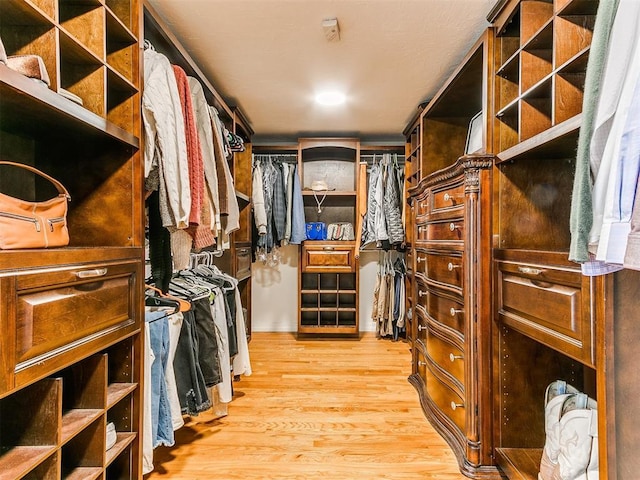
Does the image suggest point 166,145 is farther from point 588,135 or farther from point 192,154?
point 588,135

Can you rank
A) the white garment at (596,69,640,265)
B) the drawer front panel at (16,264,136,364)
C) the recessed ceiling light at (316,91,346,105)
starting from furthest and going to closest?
the recessed ceiling light at (316,91,346,105) < the drawer front panel at (16,264,136,364) < the white garment at (596,69,640,265)

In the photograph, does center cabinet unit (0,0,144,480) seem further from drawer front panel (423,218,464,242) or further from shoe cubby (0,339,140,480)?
drawer front panel (423,218,464,242)

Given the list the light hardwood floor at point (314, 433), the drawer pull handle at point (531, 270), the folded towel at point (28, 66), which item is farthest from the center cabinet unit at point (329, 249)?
the folded towel at point (28, 66)

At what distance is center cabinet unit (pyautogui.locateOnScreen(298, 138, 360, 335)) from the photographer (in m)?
3.64

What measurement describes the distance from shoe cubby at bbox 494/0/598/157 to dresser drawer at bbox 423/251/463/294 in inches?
22.3

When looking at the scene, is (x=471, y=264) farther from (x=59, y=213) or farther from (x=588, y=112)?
(x=59, y=213)

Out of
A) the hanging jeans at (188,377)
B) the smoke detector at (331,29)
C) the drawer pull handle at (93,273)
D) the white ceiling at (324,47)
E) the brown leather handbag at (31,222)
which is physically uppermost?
the white ceiling at (324,47)

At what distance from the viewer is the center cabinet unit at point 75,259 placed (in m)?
0.90

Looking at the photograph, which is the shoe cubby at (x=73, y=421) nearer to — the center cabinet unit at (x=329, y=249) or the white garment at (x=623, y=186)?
the white garment at (x=623, y=186)

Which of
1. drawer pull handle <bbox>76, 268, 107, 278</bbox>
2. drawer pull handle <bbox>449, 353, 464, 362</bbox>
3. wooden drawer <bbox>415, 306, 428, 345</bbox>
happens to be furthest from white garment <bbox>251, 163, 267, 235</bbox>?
drawer pull handle <bbox>76, 268, 107, 278</bbox>

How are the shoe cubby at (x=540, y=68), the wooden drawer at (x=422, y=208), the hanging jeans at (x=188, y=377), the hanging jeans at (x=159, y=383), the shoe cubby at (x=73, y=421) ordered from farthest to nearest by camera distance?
1. the wooden drawer at (x=422, y=208)
2. the hanging jeans at (x=188, y=377)
3. the hanging jeans at (x=159, y=383)
4. the shoe cubby at (x=540, y=68)
5. the shoe cubby at (x=73, y=421)

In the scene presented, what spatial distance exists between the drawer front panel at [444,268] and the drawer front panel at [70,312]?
1463 millimetres

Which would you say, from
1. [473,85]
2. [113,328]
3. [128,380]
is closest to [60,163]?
[113,328]

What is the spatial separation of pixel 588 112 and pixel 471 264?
852 millimetres
